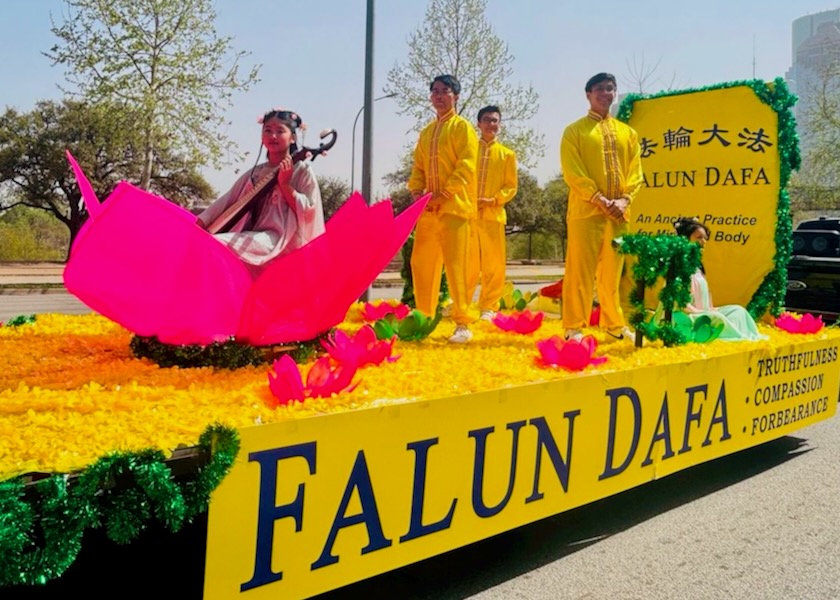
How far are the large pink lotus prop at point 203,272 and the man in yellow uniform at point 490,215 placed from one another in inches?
97.9

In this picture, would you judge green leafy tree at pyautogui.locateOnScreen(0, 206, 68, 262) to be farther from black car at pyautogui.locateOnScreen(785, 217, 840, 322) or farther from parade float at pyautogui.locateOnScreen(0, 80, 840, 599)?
black car at pyautogui.locateOnScreen(785, 217, 840, 322)

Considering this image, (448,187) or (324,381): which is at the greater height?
(448,187)

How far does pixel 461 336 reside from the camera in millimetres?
3775

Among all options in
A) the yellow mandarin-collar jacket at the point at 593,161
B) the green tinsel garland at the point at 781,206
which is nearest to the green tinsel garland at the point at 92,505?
the yellow mandarin-collar jacket at the point at 593,161

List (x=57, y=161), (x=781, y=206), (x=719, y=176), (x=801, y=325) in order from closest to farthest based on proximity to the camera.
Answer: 1. (x=801, y=325)
2. (x=781, y=206)
3. (x=719, y=176)
4. (x=57, y=161)

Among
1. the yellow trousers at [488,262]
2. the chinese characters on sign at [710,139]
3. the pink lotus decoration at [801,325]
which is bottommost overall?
the pink lotus decoration at [801,325]

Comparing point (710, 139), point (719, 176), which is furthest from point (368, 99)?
point (719, 176)

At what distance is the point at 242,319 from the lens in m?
2.68

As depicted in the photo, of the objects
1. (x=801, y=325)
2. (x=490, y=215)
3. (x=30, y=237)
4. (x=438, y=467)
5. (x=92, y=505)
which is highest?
(x=490, y=215)

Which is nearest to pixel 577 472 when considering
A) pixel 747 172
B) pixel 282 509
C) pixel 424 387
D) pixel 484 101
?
pixel 424 387

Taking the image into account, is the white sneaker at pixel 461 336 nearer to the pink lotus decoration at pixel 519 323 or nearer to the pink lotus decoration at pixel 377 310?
the pink lotus decoration at pixel 519 323

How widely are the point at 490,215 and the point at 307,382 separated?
11.6 ft

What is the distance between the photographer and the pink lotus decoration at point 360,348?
8.59 feet

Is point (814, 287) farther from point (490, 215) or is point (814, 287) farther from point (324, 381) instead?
point (324, 381)
